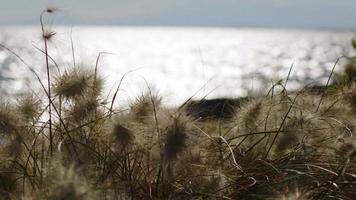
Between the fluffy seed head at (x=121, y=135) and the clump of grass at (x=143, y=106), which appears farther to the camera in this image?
the clump of grass at (x=143, y=106)

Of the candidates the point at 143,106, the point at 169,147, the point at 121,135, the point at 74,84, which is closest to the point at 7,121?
the point at 74,84

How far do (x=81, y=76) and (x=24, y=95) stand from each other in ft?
1.37

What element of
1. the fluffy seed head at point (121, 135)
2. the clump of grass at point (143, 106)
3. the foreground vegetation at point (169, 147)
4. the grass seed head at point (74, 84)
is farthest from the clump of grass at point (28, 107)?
the fluffy seed head at point (121, 135)

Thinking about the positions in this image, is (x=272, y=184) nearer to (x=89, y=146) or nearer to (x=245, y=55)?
(x=89, y=146)

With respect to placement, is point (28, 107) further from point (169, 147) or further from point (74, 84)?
point (169, 147)

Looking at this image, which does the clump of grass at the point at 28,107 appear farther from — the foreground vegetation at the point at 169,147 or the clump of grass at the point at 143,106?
the clump of grass at the point at 143,106

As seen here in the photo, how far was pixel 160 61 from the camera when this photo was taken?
82.4 metres

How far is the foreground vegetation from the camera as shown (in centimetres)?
272

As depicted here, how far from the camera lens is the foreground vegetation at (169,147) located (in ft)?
8.93

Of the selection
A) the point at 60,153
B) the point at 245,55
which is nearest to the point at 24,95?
the point at 60,153

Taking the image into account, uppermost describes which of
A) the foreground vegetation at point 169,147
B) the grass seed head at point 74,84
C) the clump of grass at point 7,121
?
the grass seed head at point 74,84

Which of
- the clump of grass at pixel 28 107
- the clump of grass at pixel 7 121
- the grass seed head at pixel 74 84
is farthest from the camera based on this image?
the clump of grass at pixel 28 107

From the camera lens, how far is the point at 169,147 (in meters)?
2.51

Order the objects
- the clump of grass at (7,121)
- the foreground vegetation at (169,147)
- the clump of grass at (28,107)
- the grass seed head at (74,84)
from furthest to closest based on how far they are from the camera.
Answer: the clump of grass at (28,107) → the grass seed head at (74,84) → the clump of grass at (7,121) → the foreground vegetation at (169,147)
